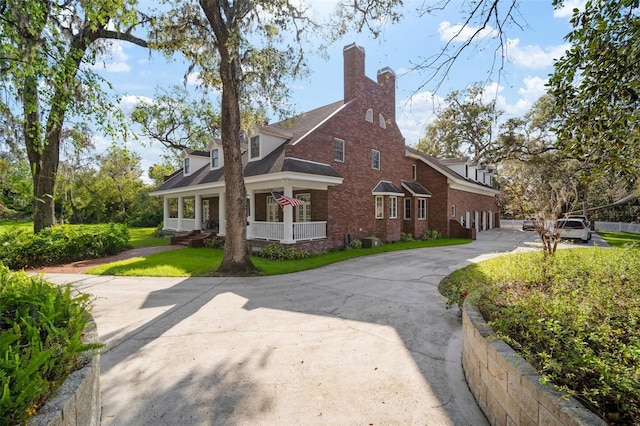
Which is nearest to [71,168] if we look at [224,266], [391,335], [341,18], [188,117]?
[188,117]

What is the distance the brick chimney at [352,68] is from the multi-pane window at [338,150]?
319cm

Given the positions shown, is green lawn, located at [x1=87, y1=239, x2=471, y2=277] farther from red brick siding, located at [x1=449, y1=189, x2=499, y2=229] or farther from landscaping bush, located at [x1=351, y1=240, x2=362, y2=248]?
red brick siding, located at [x1=449, y1=189, x2=499, y2=229]

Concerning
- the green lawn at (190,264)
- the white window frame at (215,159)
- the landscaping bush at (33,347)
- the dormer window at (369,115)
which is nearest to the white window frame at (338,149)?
the dormer window at (369,115)

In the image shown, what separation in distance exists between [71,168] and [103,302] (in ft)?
82.0

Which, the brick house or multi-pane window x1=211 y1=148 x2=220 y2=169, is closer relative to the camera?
the brick house

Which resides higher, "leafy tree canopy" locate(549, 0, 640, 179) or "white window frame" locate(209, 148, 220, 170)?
"white window frame" locate(209, 148, 220, 170)

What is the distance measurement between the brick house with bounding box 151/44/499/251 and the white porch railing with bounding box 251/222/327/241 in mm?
49

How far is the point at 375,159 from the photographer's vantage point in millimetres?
19594

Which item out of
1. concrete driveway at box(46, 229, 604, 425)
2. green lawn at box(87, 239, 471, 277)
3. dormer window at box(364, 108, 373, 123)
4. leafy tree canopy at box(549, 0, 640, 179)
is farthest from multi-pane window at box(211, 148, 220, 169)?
leafy tree canopy at box(549, 0, 640, 179)

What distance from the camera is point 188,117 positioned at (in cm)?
3011

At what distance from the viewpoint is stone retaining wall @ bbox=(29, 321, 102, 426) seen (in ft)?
6.72

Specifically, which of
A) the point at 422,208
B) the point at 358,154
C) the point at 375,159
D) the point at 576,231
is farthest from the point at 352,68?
the point at 576,231

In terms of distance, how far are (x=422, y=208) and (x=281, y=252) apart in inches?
531

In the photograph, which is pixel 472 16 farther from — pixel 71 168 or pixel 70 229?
pixel 71 168
